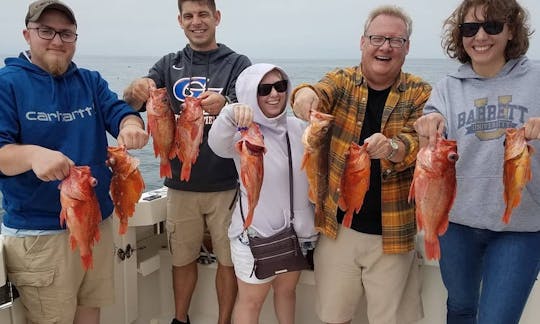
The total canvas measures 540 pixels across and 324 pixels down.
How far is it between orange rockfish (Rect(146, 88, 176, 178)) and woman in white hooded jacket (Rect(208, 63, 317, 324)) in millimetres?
283

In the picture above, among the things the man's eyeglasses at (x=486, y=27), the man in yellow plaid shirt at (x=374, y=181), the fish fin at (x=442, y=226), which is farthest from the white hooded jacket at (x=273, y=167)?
the man's eyeglasses at (x=486, y=27)

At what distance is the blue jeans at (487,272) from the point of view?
8.94 ft

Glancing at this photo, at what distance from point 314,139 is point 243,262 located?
1.09 meters

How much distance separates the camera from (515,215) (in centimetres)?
273

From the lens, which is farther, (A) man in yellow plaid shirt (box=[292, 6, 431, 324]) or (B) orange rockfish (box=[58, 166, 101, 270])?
(A) man in yellow plaid shirt (box=[292, 6, 431, 324])

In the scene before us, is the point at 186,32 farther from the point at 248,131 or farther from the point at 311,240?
the point at 311,240

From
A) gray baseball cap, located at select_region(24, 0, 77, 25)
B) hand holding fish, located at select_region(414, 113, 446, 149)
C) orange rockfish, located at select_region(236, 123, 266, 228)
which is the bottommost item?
orange rockfish, located at select_region(236, 123, 266, 228)

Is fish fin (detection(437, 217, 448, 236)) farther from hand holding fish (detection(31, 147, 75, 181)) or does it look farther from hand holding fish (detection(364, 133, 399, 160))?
hand holding fish (detection(31, 147, 75, 181))

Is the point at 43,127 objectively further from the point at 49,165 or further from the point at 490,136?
the point at 490,136

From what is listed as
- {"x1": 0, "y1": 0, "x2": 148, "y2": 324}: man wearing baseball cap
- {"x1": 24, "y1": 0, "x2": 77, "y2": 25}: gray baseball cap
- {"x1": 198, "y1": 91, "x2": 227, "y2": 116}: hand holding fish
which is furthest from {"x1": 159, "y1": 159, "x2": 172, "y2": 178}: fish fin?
{"x1": 24, "y1": 0, "x2": 77, "y2": 25}: gray baseball cap

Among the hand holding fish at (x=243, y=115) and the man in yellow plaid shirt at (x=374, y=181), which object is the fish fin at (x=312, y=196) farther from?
the hand holding fish at (x=243, y=115)

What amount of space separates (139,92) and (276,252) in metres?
1.44

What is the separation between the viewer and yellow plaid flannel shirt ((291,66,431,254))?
3045 mm

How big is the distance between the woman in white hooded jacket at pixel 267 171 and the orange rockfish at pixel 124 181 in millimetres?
602
